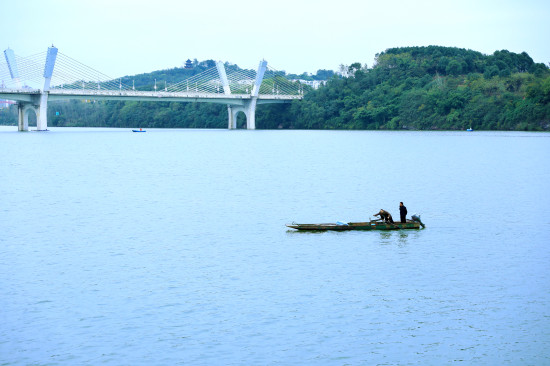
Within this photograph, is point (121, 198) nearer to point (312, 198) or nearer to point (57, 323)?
point (312, 198)

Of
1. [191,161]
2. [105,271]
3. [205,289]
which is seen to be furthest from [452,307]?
[191,161]

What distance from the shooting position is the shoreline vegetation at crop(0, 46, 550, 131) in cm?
12344

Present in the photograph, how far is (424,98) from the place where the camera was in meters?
135

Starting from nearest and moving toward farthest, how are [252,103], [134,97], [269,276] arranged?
1. [269,276]
2. [134,97]
3. [252,103]

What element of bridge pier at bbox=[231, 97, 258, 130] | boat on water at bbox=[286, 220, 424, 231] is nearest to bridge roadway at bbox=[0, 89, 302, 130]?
bridge pier at bbox=[231, 97, 258, 130]

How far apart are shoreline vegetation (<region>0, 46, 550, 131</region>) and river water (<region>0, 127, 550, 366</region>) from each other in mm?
77248

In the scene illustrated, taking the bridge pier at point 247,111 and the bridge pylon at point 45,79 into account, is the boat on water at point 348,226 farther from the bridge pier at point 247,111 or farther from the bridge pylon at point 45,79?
the bridge pier at point 247,111

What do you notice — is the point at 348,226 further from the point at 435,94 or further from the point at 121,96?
the point at 435,94

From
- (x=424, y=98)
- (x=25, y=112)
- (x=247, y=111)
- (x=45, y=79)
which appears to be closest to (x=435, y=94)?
(x=424, y=98)

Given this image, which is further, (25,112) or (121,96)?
(25,112)

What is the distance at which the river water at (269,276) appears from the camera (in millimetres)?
16656

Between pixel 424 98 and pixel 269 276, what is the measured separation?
117152mm

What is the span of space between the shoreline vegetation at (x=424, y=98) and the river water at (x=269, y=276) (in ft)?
253

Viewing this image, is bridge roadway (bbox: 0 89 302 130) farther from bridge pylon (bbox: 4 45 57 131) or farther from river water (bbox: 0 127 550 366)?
river water (bbox: 0 127 550 366)
